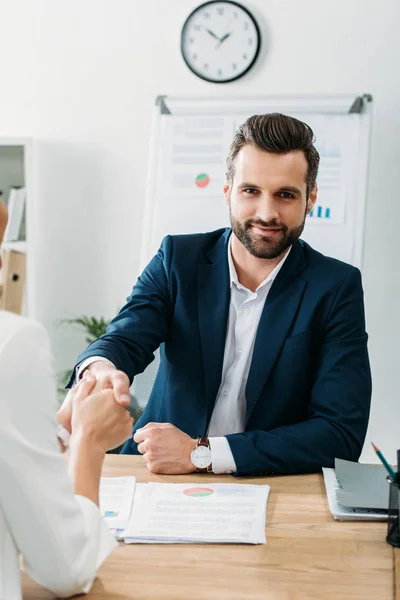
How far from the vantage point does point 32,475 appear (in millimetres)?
886

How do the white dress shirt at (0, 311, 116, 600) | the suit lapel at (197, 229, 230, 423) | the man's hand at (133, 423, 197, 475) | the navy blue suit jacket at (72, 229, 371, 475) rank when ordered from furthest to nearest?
the suit lapel at (197, 229, 230, 423), the navy blue suit jacket at (72, 229, 371, 475), the man's hand at (133, 423, 197, 475), the white dress shirt at (0, 311, 116, 600)

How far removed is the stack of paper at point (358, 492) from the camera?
4.59ft

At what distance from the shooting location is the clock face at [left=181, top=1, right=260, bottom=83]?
374cm

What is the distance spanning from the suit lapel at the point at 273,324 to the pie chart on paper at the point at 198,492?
1.35 ft

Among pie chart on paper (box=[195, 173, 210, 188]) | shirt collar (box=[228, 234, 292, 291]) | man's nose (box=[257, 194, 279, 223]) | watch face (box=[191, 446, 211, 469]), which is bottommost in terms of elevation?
watch face (box=[191, 446, 211, 469])

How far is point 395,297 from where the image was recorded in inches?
147

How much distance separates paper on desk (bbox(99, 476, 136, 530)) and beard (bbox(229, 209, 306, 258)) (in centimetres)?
72

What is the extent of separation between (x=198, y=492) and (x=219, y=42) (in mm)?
2779

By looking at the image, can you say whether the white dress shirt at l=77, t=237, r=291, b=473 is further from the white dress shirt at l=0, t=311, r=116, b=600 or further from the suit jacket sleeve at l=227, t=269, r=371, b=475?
the white dress shirt at l=0, t=311, r=116, b=600

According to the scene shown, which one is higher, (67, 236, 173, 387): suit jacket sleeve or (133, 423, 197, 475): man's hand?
(67, 236, 173, 387): suit jacket sleeve

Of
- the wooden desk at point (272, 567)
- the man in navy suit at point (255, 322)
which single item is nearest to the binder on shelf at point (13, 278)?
the man in navy suit at point (255, 322)

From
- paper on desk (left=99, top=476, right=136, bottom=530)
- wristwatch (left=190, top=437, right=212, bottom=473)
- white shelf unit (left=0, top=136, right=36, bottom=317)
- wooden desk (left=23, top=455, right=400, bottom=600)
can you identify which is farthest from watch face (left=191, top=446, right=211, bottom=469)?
white shelf unit (left=0, top=136, right=36, bottom=317)

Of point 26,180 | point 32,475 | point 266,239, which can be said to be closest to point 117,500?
point 32,475

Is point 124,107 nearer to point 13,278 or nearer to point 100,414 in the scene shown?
point 13,278
